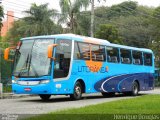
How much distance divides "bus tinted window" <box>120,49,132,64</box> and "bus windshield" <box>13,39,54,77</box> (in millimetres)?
6927

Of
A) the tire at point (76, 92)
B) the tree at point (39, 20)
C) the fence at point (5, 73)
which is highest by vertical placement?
the tree at point (39, 20)

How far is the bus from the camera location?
61.2 ft

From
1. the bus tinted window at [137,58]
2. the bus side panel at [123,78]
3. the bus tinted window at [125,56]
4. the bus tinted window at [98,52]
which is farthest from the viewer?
the bus tinted window at [137,58]

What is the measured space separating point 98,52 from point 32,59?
478 cm

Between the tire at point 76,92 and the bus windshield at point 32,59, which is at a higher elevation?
the bus windshield at point 32,59

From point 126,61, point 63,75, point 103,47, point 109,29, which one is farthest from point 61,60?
point 109,29

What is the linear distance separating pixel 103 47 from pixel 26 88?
6.02 metres

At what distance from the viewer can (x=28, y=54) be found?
62.7 ft

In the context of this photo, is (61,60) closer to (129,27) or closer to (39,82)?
(39,82)

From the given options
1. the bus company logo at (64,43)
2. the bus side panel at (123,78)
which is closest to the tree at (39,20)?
the bus side panel at (123,78)

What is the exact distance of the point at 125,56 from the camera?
2523cm

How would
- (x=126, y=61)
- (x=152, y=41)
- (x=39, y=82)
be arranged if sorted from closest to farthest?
(x=39, y=82), (x=126, y=61), (x=152, y=41)

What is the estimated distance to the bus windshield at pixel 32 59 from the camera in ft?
61.2

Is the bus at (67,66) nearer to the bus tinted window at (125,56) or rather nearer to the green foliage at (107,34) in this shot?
the bus tinted window at (125,56)
